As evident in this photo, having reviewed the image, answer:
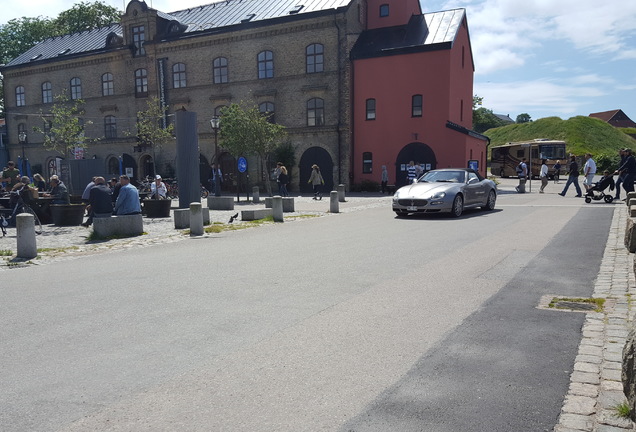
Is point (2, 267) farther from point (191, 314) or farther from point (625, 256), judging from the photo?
point (625, 256)

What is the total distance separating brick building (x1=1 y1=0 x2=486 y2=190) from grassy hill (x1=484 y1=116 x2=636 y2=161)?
48.9 metres

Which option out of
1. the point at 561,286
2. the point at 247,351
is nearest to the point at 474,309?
the point at 561,286

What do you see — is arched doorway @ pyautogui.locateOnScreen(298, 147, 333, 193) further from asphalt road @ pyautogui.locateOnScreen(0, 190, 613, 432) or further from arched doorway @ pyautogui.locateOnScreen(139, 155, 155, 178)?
asphalt road @ pyautogui.locateOnScreen(0, 190, 613, 432)

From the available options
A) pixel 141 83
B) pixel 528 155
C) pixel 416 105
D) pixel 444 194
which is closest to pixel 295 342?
pixel 444 194

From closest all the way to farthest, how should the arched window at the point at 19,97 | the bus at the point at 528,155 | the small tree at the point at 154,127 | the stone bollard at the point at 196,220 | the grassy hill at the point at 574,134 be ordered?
the stone bollard at the point at 196,220 → the small tree at the point at 154,127 → the arched window at the point at 19,97 → the bus at the point at 528,155 → the grassy hill at the point at 574,134

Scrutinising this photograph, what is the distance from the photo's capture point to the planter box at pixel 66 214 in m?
15.2

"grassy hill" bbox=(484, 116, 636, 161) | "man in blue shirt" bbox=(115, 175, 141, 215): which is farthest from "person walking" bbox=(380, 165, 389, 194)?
"grassy hill" bbox=(484, 116, 636, 161)

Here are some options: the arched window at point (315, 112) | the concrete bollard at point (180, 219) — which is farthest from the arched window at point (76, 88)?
the concrete bollard at point (180, 219)

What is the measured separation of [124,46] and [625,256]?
1602 inches

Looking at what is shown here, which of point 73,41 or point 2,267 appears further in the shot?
point 73,41

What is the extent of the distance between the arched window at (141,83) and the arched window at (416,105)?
69.8 feet

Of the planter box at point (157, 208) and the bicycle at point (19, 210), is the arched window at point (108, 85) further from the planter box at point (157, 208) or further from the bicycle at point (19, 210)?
the bicycle at point (19, 210)

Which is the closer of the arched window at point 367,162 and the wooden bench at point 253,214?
the wooden bench at point 253,214

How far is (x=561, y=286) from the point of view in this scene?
641 centimetres
